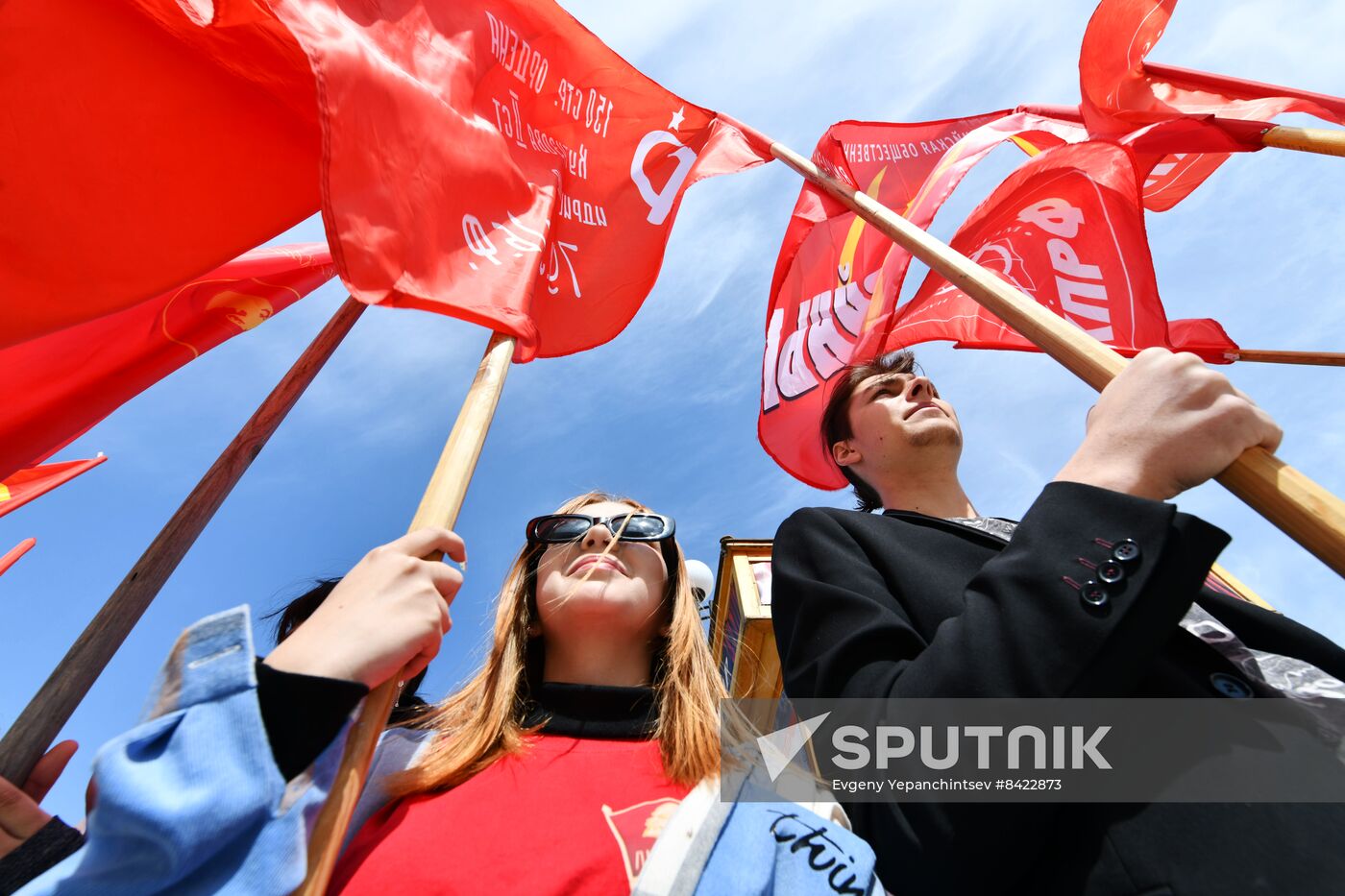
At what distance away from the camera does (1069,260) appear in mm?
3949

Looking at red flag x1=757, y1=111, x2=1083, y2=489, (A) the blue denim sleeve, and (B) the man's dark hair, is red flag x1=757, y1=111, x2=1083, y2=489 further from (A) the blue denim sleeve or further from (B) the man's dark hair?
(A) the blue denim sleeve

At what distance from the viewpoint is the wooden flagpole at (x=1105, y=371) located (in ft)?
4.20

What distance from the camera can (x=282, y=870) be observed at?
122 cm

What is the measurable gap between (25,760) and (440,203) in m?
1.89

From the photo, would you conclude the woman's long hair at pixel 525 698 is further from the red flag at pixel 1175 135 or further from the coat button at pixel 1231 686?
the red flag at pixel 1175 135

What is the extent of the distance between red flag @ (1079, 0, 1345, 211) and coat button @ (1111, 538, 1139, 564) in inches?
131

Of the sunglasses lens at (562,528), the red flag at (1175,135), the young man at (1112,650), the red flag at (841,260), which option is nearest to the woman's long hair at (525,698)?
the sunglasses lens at (562,528)

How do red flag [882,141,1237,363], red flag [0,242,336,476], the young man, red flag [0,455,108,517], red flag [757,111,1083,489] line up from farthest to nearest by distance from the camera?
red flag [0,455,108,517]
red flag [757,111,1083,489]
red flag [882,141,1237,363]
red flag [0,242,336,476]
the young man

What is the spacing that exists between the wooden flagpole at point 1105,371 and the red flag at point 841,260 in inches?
47.1

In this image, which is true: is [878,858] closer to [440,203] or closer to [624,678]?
[624,678]

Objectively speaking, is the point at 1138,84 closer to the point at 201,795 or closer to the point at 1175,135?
the point at 1175,135

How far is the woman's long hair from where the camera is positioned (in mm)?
2182

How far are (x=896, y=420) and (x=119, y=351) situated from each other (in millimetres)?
2894

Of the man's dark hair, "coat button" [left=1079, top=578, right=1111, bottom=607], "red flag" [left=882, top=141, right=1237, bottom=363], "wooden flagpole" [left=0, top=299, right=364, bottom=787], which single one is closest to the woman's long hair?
"wooden flagpole" [left=0, top=299, right=364, bottom=787]
